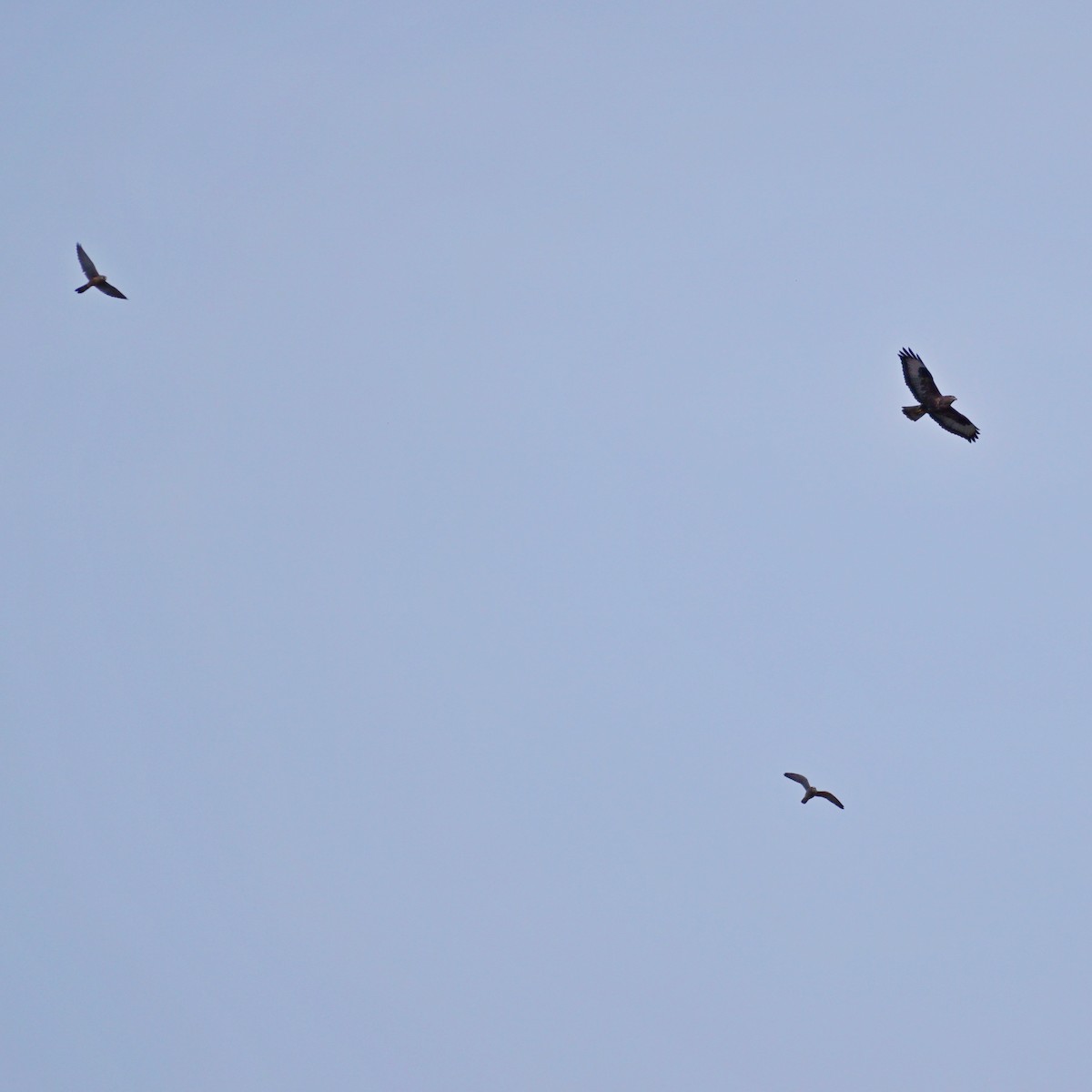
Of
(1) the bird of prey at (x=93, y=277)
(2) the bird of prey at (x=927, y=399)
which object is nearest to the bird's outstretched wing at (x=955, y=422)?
(2) the bird of prey at (x=927, y=399)

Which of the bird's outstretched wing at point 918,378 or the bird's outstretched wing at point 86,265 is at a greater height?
the bird's outstretched wing at point 918,378

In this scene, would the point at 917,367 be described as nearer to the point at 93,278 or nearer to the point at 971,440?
the point at 971,440

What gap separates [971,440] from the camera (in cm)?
4491

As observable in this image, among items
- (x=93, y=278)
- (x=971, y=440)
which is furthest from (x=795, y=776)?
(x=93, y=278)

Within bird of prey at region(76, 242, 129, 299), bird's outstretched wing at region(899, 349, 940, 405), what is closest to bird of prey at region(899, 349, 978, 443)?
bird's outstretched wing at region(899, 349, 940, 405)

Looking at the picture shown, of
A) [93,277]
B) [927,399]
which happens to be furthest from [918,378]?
[93,277]

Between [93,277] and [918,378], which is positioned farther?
[93,277]

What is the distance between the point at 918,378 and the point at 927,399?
2.50 ft

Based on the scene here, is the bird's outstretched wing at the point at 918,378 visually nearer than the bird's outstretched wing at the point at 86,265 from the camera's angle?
Yes

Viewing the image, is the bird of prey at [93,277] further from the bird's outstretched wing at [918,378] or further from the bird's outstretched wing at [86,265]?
the bird's outstretched wing at [918,378]

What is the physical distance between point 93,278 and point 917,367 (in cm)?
2462

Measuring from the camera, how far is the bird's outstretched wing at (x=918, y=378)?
143ft

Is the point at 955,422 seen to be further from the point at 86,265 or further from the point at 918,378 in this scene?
the point at 86,265

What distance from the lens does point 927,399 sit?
4400 cm
